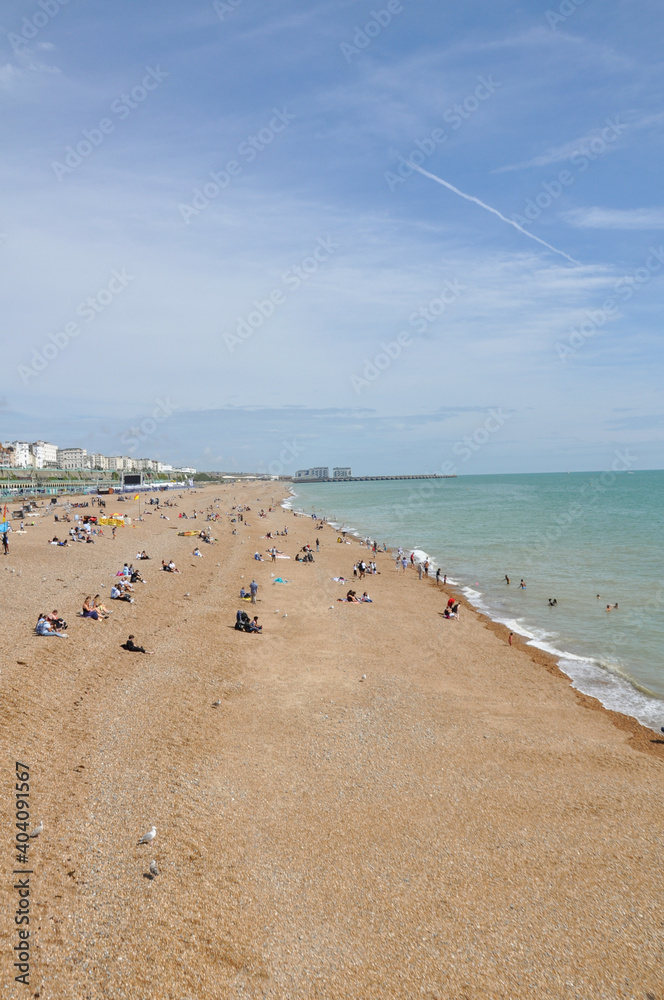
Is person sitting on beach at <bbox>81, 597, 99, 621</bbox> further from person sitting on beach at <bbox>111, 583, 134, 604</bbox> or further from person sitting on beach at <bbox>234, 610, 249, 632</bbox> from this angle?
person sitting on beach at <bbox>234, 610, 249, 632</bbox>

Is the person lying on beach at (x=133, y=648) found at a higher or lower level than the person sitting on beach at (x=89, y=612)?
lower

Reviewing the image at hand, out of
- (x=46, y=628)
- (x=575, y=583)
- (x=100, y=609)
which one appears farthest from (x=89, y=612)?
(x=575, y=583)

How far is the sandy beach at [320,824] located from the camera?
671cm

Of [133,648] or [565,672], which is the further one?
[565,672]

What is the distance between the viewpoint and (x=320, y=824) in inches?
365

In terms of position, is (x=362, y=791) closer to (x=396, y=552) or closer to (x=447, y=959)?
(x=447, y=959)

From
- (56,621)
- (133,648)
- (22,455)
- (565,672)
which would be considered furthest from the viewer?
(22,455)

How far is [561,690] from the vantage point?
53.6 ft

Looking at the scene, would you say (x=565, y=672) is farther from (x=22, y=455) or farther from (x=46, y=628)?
(x=22, y=455)

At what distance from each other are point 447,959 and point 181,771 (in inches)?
213

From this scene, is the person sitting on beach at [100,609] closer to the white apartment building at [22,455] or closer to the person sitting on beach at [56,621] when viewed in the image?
the person sitting on beach at [56,621]

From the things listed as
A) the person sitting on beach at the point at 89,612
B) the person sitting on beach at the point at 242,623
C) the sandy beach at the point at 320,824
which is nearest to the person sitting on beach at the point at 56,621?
the sandy beach at the point at 320,824

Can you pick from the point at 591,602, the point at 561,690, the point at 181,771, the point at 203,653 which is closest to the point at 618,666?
the point at 561,690

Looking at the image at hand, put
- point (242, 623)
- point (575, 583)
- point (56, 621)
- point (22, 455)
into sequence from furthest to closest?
point (22, 455) → point (575, 583) → point (242, 623) → point (56, 621)
